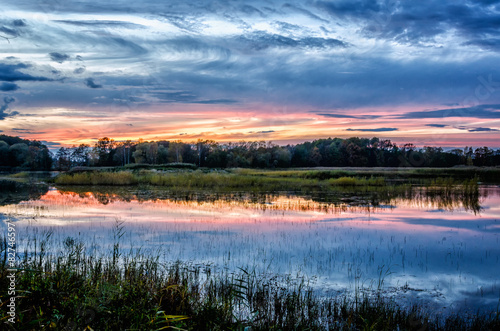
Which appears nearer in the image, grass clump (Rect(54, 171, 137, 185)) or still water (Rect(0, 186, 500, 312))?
still water (Rect(0, 186, 500, 312))

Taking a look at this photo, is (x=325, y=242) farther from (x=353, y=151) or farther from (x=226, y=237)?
(x=353, y=151)

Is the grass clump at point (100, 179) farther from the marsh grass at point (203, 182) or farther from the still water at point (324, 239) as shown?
the still water at point (324, 239)

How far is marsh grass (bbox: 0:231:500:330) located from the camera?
15.2 ft

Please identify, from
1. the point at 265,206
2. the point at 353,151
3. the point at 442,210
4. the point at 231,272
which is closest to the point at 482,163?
the point at 353,151

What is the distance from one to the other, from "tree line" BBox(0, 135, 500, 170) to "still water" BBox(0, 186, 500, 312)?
67572 millimetres

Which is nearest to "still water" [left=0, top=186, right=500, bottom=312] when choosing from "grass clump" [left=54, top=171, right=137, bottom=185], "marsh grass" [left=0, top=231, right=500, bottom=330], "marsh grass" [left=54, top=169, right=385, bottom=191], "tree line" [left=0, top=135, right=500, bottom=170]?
"marsh grass" [left=0, top=231, right=500, bottom=330]

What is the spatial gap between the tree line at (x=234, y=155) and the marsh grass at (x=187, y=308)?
78135 mm

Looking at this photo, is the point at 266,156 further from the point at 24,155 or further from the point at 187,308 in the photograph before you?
the point at 187,308

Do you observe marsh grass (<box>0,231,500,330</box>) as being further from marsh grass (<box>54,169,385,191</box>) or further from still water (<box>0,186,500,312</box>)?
marsh grass (<box>54,169,385,191</box>)

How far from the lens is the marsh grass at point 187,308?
463cm

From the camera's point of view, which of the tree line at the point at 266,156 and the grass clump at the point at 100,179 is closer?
the grass clump at the point at 100,179

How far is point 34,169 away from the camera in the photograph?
83.5 metres

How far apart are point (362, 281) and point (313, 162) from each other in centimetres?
9759

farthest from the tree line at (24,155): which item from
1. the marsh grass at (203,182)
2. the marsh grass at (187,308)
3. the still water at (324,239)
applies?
the marsh grass at (187,308)
